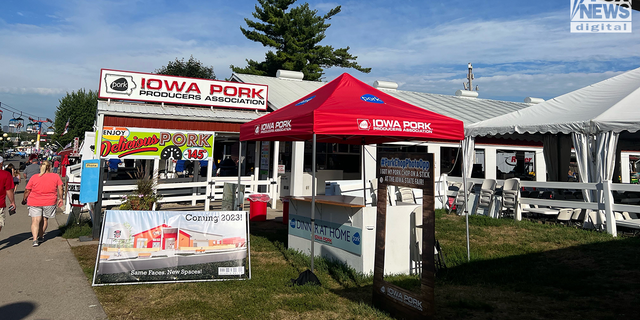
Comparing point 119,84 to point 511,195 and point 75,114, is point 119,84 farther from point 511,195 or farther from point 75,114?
point 75,114

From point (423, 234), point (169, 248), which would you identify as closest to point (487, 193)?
point (423, 234)

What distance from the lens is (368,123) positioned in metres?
6.08

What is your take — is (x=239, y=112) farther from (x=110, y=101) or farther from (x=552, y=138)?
(x=552, y=138)

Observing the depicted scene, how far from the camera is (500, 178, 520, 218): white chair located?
34.9ft

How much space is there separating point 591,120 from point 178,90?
11526 millimetres

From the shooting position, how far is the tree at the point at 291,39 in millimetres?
33906

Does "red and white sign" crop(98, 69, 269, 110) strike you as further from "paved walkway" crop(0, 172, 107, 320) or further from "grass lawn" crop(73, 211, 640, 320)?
"grass lawn" crop(73, 211, 640, 320)

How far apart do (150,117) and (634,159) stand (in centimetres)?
2220

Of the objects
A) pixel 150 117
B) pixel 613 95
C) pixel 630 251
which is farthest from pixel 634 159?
pixel 150 117

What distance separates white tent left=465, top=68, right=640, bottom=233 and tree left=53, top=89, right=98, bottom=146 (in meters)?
52.3

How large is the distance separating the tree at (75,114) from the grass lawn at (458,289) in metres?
51.5

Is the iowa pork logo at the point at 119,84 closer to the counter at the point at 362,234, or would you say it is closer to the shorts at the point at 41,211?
the shorts at the point at 41,211

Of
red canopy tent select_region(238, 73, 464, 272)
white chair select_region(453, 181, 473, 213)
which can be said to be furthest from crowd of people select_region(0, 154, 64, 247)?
white chair select_region(453, 181, 473, 213)

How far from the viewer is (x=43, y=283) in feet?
18.3
